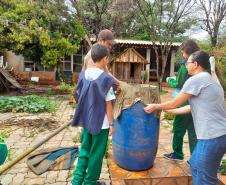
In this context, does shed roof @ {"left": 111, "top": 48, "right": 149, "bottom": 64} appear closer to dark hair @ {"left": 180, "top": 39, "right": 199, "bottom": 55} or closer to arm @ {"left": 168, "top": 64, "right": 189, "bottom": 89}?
arm @ {"left": 168, "top": 64, "right": 189, "bottom": 89}

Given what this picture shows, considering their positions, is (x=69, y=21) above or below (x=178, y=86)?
above

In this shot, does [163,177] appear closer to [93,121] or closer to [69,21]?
[93,121]

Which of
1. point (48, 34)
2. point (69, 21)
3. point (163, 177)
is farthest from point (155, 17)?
point (163, 177)

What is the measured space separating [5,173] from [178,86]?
2.62 meters

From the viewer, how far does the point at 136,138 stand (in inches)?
133

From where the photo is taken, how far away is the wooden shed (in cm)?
1237

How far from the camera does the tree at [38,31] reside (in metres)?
10.2

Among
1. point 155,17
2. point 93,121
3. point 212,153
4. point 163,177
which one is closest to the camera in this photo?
point 212,153

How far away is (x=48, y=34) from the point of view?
36.0 feet

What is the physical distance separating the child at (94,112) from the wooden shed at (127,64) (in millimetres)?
9401

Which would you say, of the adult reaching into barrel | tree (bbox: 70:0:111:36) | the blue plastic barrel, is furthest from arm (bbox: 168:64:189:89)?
tree (bbox: 70:0:111:36)

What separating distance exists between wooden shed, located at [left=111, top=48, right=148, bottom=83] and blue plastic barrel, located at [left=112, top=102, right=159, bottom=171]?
897cm

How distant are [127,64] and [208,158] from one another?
10.4 metres

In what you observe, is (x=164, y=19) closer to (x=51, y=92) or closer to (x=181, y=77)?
(x=51, y=92)
